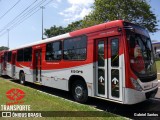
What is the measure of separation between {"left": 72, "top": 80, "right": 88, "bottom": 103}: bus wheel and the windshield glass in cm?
266

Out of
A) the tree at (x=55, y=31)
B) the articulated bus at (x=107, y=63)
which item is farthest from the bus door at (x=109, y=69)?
the tree at (x=55, y=31)

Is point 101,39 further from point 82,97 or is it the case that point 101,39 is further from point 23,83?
point 23,83

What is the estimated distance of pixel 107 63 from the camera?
8219 millimetres

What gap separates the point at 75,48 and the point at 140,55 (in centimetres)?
320

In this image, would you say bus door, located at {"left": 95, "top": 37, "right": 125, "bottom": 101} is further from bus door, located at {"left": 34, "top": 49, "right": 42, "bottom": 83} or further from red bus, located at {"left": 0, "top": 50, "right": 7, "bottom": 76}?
red bus, located at {"left": 0, "top": 50, "right": 7, "bottom": 76}

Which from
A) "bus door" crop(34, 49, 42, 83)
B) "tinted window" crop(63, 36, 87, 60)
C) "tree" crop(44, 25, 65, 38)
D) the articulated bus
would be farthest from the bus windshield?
"tree" crop(44, 25, 65, 38)

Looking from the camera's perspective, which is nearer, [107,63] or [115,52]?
[115,52]

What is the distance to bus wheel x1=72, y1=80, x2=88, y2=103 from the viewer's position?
9.47 meters

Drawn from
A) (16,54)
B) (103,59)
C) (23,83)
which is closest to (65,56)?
(103,59)

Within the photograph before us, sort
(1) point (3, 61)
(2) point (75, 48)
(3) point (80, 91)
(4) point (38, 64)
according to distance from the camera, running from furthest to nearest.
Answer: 1. (1) point (3, 61)
2. (4) point (38, 64)
3. (2) point (75, 48)
4. (3) point (80, 91)

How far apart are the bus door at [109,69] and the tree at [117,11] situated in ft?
91.0

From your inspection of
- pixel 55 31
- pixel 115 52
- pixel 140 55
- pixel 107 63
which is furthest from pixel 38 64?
pixel 55 31

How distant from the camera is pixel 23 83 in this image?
54.4 feet

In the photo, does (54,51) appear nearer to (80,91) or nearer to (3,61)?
(80,91)
